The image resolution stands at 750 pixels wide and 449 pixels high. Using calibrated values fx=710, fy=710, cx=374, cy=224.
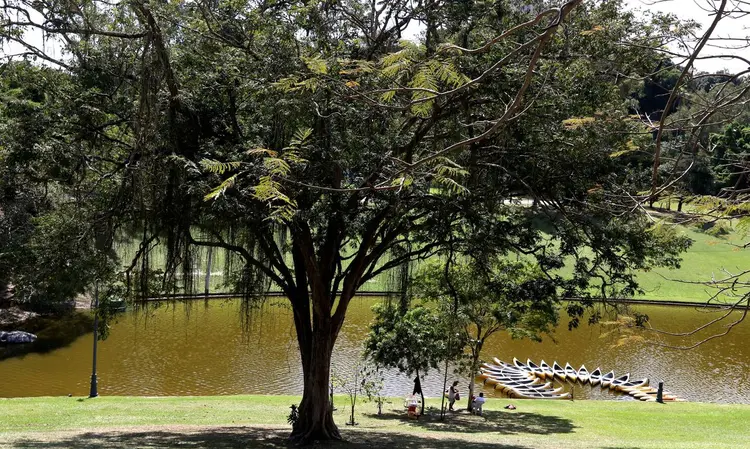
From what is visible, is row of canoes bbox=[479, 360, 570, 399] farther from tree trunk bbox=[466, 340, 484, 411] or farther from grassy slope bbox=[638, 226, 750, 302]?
grassy slope bbox=[638, 226, 750, 302]

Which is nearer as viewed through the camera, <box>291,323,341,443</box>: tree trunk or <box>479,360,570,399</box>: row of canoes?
<box>291,323,341,443</box>: tree trunk

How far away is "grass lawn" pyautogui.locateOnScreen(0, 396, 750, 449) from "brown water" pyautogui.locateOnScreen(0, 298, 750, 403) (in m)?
2.35

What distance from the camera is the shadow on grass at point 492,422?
54.5 feet

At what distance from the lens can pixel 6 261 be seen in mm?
14016

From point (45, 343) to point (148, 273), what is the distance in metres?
18.9

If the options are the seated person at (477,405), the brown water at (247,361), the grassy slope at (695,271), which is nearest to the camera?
the seated person at (477,405)

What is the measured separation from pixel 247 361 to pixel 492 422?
10.5 metres

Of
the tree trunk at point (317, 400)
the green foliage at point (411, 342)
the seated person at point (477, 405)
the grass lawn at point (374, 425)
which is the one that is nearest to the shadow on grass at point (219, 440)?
the grass lawn at point (374, 425)

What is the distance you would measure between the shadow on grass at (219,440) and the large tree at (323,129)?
84cm

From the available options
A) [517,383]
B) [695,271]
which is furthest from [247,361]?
[695,271]

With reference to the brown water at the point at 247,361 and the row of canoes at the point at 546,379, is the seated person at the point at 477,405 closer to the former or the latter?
the brown water at the point at 247,361

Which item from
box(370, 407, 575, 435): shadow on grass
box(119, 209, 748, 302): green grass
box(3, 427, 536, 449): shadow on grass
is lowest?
box(370, 407, 575, 435): shadow on grass

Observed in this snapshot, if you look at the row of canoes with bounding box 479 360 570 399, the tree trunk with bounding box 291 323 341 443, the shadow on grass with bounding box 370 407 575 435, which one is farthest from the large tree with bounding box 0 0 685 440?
the row of canoes with bounding box 479 360 570 399

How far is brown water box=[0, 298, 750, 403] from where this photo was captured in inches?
895
